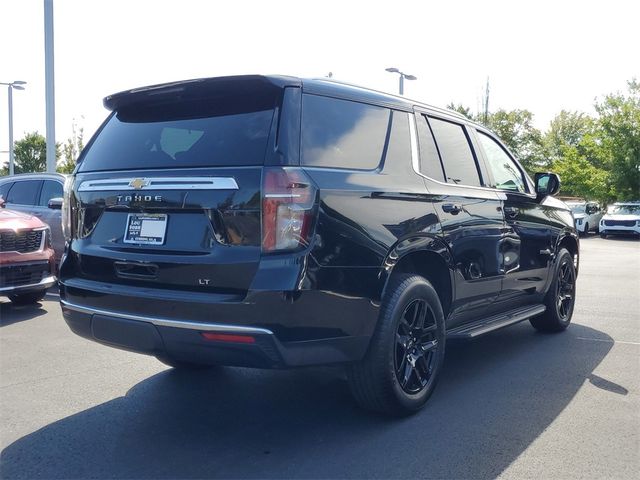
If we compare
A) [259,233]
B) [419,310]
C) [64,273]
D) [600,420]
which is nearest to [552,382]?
[600,420]

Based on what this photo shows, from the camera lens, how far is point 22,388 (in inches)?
179

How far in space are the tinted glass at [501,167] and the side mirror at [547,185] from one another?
0.73 feet

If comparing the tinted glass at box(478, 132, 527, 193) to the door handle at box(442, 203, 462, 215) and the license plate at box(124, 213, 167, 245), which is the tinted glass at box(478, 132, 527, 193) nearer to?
the door handle at box(442, 203, 462, 215)

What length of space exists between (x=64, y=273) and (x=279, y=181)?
1.61m

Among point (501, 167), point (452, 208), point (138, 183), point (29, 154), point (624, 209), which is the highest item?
point (29, 154)

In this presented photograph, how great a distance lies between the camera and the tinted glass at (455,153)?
4.63 meters

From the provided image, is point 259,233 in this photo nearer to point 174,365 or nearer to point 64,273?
point 64,273

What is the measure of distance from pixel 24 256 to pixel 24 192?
343 cm

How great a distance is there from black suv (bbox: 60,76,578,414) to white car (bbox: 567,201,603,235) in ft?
82.3

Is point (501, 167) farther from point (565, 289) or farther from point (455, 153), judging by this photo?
point (565, 289)

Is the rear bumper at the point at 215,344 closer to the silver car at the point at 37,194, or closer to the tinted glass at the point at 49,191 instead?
the silver car at the point at 37,194

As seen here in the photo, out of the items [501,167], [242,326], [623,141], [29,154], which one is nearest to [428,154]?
[501,167]

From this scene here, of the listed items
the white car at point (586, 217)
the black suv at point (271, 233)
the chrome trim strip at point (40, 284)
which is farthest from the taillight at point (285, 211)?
the white car at point (586, 217)

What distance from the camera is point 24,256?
7.26 metres
